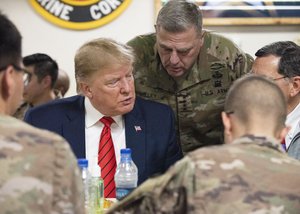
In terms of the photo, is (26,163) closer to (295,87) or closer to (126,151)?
(126,151)

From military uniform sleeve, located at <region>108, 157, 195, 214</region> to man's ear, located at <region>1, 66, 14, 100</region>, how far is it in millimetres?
419

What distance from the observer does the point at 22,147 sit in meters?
1.36

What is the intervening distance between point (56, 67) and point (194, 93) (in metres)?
1.60

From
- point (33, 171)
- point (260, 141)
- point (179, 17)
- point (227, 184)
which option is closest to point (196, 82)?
point (179, 17)

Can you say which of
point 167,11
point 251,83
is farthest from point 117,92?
point 251,83

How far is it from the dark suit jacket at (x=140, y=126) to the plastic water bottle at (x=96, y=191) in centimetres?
26

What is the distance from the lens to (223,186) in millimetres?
1450

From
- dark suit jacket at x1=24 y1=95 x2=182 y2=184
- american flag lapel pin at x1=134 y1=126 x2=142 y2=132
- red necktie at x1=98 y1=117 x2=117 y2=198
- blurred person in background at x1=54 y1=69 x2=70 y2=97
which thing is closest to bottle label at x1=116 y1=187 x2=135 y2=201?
red necktie at x1=98 y1=117 x2=117 y2=198

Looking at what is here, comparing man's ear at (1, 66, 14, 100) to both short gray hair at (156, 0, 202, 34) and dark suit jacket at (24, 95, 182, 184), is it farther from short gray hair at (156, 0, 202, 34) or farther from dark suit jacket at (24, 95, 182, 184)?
short gray hair at (156, 0, 202, 34)

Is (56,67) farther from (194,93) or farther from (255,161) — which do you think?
(255,161)

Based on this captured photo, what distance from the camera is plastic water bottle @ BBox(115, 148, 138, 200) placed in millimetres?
2396

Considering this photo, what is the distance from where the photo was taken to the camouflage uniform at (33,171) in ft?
4.43

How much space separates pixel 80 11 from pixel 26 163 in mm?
3199

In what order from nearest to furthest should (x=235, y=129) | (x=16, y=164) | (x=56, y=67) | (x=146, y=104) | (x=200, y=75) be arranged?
(x=16, y=164) < (x=235, y=129) < (x=146, y=104) < (x=200, y=75) < (x=56, y=67)
